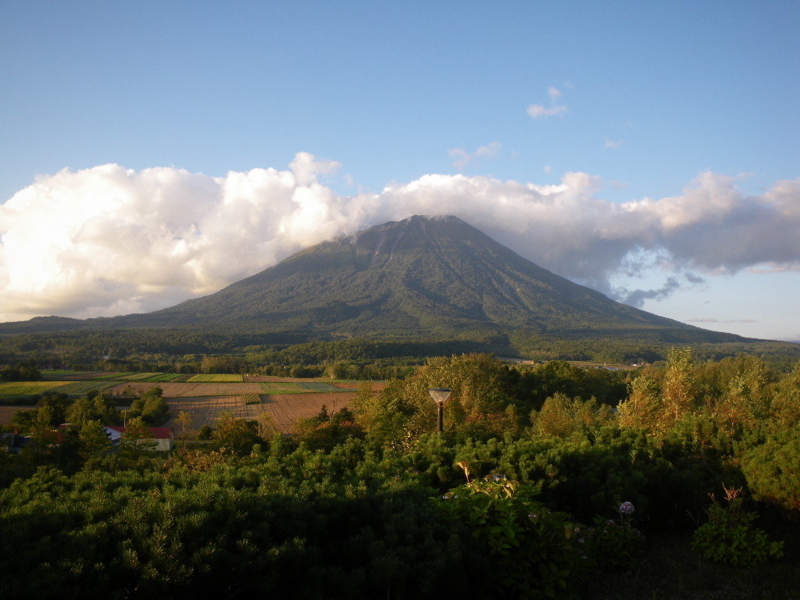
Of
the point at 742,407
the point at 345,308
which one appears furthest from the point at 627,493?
the point at 345,308

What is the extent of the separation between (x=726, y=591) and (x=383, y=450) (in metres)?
4.75

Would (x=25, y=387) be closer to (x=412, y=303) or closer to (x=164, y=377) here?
(x=164, y=377)

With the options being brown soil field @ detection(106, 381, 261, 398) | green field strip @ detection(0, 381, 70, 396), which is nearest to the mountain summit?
brown soil field @ detection(106, 381, 261, 398)

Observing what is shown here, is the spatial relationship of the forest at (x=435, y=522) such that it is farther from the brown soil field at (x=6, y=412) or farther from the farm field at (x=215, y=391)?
the brown soil field at (x=6, y=412)

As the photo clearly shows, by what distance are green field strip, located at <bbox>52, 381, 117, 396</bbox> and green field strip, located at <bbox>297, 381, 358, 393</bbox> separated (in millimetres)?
20168

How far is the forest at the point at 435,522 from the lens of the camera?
11.3 feet

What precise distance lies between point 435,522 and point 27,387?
56.5 m

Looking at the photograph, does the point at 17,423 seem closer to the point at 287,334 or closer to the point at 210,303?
the point at 287,334

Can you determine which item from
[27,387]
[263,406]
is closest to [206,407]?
[263,406]

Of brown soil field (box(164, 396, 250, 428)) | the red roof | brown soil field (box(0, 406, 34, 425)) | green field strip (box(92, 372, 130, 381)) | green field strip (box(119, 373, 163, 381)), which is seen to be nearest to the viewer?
the red roof

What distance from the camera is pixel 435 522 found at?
14.8 ft

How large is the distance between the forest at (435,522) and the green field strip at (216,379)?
55702mm

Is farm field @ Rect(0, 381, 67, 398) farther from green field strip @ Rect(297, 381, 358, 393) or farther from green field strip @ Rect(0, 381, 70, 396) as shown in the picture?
green field strip @ Rect(297, 381, 358, 393)

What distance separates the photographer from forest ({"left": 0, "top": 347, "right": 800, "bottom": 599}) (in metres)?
3.45
